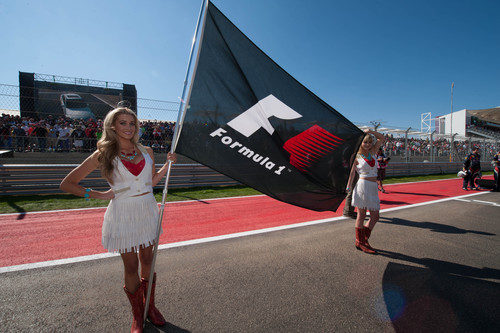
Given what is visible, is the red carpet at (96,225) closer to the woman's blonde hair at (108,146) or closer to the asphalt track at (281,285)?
the asphalt track at (281,285)

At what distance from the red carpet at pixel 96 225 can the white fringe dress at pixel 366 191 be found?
1752mm

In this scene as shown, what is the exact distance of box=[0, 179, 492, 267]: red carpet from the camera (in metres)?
3.59

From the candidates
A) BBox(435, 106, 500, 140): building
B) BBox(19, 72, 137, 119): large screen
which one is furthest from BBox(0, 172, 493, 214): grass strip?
BBox(435, 106, 500, 140): building

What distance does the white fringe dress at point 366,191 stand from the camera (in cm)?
384

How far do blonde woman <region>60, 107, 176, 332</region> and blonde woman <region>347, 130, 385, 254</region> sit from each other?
10.2ft

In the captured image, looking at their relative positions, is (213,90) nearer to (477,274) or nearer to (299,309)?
(299,309)

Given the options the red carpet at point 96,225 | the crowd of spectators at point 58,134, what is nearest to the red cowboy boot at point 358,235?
the red carpet at point 96,225

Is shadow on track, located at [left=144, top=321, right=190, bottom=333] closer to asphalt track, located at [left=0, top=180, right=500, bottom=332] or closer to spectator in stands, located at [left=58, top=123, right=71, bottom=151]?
asphalt track, located at [left=0, top=180, right=500, bottom=332]

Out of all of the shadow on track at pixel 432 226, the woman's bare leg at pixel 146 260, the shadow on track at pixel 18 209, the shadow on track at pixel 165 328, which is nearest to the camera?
the shadow on track at pixel 165 328

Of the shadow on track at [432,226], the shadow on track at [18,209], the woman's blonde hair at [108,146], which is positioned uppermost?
the woman's blonde hair at [108,146]

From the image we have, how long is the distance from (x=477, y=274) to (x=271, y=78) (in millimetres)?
3705

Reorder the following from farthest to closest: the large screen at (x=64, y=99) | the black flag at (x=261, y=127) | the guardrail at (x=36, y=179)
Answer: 1. the large screen at (x=64, y=99)
2. the guardrail at (x=36, y=179)
3. the black flag at (x=261, y=127)

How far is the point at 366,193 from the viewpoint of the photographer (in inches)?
153

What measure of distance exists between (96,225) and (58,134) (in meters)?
7.75
